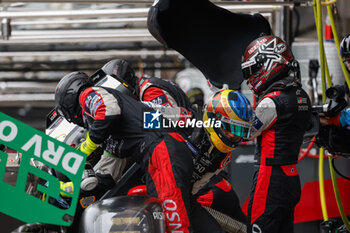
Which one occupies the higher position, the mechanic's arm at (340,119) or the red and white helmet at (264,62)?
the red and white helmet at (264,62)

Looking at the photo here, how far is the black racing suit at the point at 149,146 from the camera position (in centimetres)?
275

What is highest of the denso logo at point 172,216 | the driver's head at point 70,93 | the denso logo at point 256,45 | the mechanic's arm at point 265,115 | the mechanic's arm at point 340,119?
the denso logo at point 256,45

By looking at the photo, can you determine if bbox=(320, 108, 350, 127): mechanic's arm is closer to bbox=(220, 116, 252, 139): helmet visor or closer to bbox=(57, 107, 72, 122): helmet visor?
bbox=(220, 116, 252, 139): helmet visor

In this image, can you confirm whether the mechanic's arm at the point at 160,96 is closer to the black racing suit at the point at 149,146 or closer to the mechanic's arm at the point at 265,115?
the black racing suit at the point at 149,146

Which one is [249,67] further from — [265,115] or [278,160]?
[278,160]

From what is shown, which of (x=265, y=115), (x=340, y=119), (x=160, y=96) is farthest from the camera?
(x=340, y=119)

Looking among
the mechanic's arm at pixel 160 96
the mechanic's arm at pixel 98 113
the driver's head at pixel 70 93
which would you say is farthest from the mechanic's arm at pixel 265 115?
the driver's head at pixel 70 93

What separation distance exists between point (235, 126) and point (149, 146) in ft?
1.64

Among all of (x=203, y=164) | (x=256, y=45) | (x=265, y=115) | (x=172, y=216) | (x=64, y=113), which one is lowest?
(x=172, y=216)

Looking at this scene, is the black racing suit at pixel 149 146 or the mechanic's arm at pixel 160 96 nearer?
the black racing suit at pixel 149 146

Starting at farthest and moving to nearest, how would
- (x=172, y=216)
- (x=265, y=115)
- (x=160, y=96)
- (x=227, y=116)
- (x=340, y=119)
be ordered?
(x=340, y=119)
(x=160, y=96)
(x=265, y=115)
(x=172, y=216)
(x=227, y=116)

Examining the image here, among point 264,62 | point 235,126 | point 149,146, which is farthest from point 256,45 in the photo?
point 149,146

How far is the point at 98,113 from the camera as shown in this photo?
274 cm

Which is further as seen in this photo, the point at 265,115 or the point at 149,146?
the point at 265,115
